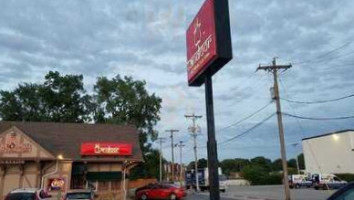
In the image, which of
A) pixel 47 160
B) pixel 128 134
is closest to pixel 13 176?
pixel 47 160

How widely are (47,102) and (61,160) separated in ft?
100

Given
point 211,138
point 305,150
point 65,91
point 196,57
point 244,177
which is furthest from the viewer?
point 244,177

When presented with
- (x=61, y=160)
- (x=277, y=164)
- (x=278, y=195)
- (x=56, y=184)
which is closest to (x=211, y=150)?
(x=56, y=184)

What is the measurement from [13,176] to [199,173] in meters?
35.7

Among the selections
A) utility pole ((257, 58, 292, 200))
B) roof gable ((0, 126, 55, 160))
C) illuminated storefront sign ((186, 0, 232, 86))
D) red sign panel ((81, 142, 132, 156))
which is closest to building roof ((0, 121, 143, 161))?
red sign panel ((81, 142, 132, 156))

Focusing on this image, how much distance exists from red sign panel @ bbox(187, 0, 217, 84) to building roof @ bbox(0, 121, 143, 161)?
21685 mm

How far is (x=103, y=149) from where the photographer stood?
115ft

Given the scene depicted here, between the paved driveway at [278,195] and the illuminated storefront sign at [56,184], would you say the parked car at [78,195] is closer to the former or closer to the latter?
the illuminated storefront sign at [56,184]

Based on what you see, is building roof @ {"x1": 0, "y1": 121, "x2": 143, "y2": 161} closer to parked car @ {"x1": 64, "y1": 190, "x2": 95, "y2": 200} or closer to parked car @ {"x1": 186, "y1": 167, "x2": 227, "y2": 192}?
parked car @ {"x1": 64, "y1": 190, "x2": 95, "y2": 200}

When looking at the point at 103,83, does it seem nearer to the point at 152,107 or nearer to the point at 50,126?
the point at 152,107

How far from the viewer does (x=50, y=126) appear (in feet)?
134

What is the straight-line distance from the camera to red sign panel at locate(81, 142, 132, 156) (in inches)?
1372

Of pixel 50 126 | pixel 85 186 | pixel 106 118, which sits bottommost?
pixel 85 186

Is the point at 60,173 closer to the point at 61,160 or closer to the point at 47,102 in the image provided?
the point at 61,160
